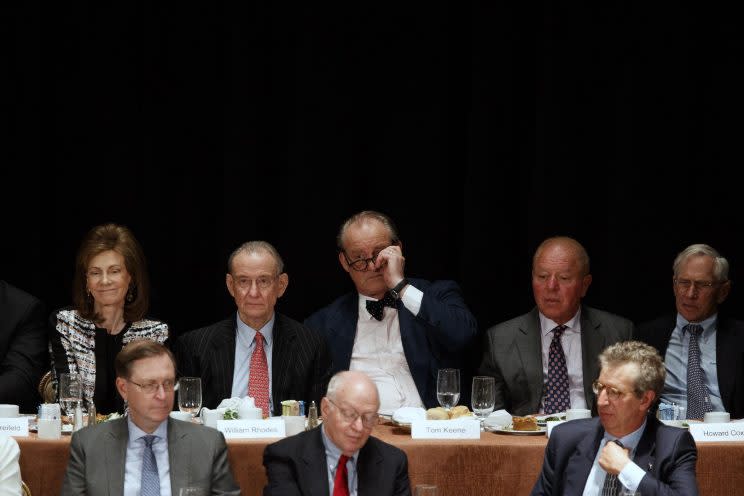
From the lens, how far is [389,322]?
578cm

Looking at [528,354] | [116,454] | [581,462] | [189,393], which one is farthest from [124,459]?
[528,354]

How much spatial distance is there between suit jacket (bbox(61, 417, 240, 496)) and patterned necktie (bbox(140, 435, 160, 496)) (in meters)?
0.06

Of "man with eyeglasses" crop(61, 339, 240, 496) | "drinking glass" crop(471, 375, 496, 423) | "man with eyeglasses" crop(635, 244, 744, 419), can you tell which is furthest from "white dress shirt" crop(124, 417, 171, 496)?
"man with eyeglasses" crop(635, 244, 744, 419)

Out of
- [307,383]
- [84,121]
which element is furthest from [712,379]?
[84,121]

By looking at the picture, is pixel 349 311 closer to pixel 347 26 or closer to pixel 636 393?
pixel 347 26

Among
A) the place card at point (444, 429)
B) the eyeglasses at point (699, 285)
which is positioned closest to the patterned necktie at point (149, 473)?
the place card at point (444, 429)

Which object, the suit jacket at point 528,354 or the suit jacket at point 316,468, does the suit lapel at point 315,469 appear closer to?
the suit jacket at point 316,468

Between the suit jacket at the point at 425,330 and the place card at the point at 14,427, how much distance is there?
5.01ft

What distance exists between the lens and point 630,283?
624 centimetres

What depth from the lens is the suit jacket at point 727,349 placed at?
18.1 ft

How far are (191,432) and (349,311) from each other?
1.60m

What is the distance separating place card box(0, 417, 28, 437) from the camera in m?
4.54

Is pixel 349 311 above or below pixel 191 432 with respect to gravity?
above

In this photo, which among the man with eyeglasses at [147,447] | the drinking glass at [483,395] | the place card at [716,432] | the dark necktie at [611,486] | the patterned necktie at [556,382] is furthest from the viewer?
the patterned necktie at [556,382]
